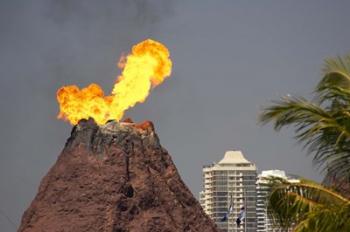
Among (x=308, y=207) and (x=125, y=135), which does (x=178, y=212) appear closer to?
(x=125, y=135)

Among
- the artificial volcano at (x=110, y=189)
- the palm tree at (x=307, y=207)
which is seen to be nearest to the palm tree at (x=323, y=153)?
the palm tree at (x=307, y=207)

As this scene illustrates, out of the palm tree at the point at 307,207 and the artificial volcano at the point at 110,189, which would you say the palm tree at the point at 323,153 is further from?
the artificial volcano at the point at 110,189

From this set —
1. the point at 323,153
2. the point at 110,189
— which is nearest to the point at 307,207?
the point at 323,153

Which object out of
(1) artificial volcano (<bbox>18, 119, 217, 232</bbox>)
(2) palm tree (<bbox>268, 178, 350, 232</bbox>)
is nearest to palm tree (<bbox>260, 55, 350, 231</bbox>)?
(2) palm tree (<bbox>268, 178, 350, 232</bbox>)

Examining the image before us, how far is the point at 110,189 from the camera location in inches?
4028

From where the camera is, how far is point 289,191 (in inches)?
556

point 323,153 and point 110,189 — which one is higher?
point 110,189

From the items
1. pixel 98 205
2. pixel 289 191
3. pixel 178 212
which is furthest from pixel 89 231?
pixel 289 191

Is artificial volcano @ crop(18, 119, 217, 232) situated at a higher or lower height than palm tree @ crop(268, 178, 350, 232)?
higher

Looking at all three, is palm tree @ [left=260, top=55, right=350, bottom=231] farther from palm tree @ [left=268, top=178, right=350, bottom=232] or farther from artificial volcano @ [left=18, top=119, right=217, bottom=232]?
artificial volcano @ [left=18, top=119, right=217, bottom=232]

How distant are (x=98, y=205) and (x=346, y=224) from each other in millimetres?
89273

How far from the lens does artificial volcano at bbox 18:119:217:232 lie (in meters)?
101

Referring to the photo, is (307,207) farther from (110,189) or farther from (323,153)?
(110,189)

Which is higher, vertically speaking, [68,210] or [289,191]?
[68,210]
